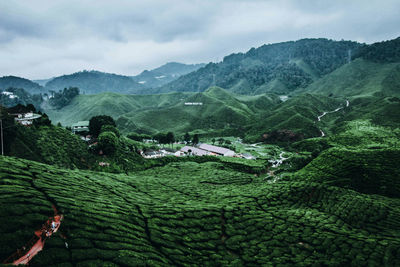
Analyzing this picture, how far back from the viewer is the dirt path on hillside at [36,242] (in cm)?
1545

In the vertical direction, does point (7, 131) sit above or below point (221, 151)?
above

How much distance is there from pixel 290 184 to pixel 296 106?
149471mm

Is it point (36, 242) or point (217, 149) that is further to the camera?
point (217, 149)

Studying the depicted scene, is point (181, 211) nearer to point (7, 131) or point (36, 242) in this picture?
point (36, 242)

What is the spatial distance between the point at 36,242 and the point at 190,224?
17.8 metres

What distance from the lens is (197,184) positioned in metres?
53.4

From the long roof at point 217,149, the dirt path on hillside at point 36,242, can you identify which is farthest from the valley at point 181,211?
the long roof at point 217,149

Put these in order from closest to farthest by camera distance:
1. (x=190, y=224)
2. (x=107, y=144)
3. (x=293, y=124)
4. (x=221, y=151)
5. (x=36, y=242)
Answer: (x=36, y=242), (x=190, y=224), (x=107, y=144), (x=221, y=151), (x=293, y=124)

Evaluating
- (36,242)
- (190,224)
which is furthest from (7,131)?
(190,224)

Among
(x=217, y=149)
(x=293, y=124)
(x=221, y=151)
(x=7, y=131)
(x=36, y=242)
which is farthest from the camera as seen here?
(x=293, y=124)

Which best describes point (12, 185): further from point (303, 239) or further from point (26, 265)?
point (303, 239)

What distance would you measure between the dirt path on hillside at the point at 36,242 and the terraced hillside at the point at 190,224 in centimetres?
45

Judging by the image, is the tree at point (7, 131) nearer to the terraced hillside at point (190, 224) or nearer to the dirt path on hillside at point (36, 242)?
the terraced hillside at point (190, 224)

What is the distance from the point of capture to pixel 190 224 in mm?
29938
